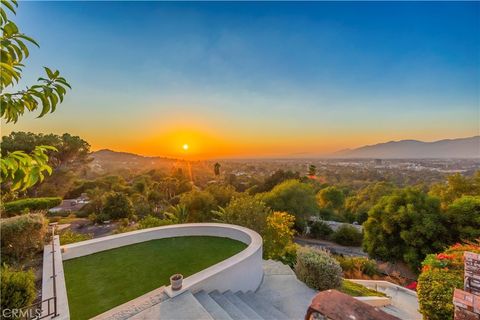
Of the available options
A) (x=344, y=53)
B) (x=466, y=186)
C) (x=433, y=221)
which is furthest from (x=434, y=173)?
(x=344, y=53)

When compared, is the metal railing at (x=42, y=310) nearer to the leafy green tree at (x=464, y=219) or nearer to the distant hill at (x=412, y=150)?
the leafy green tree at (x=464, y=219)

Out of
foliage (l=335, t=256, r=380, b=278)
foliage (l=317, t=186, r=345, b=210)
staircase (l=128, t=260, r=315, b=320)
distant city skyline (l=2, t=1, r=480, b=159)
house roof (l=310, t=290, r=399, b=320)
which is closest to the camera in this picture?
house roof (l=310, t=290, r=399, b=320)

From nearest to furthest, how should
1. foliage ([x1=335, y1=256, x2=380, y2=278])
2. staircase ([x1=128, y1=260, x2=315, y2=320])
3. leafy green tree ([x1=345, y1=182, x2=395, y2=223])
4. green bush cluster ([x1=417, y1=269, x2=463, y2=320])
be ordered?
1. staircase ([x1=128, y1=260, x2=315, y2=320])
2. green bush cluster ([x1=417, y1=269, x2=463, y2=320])
3. foliage ([x1=335, y1=256, x2=380, y2=278])
4. leafy green tree ([x1=345, y1=182, x2=395, y2=223])

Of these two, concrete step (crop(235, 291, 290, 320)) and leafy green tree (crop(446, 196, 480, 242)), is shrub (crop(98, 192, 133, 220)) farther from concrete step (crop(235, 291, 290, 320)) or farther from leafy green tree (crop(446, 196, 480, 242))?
leafy green tree (crop(446, 196, 480, 242))

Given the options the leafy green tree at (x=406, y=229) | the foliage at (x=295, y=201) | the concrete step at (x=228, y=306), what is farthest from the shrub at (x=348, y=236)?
the concrete step at (x=228, y=306)

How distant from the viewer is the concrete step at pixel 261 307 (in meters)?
5.20

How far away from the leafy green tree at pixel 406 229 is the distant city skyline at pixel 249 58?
5831mm

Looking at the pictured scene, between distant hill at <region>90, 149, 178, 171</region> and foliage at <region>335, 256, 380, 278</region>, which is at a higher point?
distant hill at <region>90, 149, 178, 171</region>

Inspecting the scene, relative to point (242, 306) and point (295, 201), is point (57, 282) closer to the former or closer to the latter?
point (242, 306)

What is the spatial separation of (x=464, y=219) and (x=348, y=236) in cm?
1226

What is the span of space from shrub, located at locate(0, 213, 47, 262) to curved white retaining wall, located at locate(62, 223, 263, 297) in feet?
2.48

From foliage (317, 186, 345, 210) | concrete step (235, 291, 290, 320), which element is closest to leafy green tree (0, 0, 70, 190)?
concrete step (235, 291, 290, 320)

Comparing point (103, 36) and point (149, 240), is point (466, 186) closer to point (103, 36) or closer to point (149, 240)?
point (149, 240)

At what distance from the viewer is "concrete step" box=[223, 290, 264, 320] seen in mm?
4844
